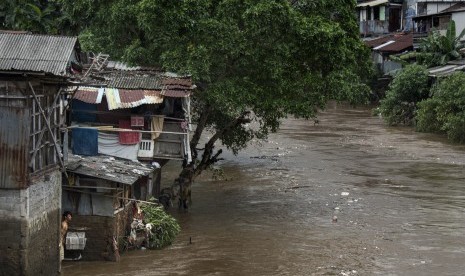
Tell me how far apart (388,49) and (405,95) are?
10.9 meters

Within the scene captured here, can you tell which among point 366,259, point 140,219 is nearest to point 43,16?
point 140,219

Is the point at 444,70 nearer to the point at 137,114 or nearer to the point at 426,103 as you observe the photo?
the point at 426,103

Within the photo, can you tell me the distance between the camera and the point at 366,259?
17.2m

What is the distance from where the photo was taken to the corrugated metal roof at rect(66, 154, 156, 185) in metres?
16.0

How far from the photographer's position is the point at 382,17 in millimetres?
62750

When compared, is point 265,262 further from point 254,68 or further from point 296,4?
point 296,4

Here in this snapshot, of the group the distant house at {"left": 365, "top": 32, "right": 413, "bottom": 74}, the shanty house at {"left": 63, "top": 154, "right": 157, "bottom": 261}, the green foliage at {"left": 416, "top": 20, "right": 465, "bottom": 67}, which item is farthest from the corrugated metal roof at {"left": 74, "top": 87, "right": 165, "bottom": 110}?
the distant house at {"left": 365, "top": 32, "right": 413, "bottom": 74}

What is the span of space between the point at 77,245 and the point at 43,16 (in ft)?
61.8

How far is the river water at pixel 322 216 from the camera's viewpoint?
16.8m

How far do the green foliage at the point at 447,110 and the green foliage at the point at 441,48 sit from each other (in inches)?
177

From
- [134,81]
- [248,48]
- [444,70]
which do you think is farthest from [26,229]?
[444,70]

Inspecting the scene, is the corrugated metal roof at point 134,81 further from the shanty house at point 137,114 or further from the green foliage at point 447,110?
the green foliage at point 447,110

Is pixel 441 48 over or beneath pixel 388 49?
beneath

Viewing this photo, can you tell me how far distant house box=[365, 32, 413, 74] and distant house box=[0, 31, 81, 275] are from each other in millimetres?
39972
